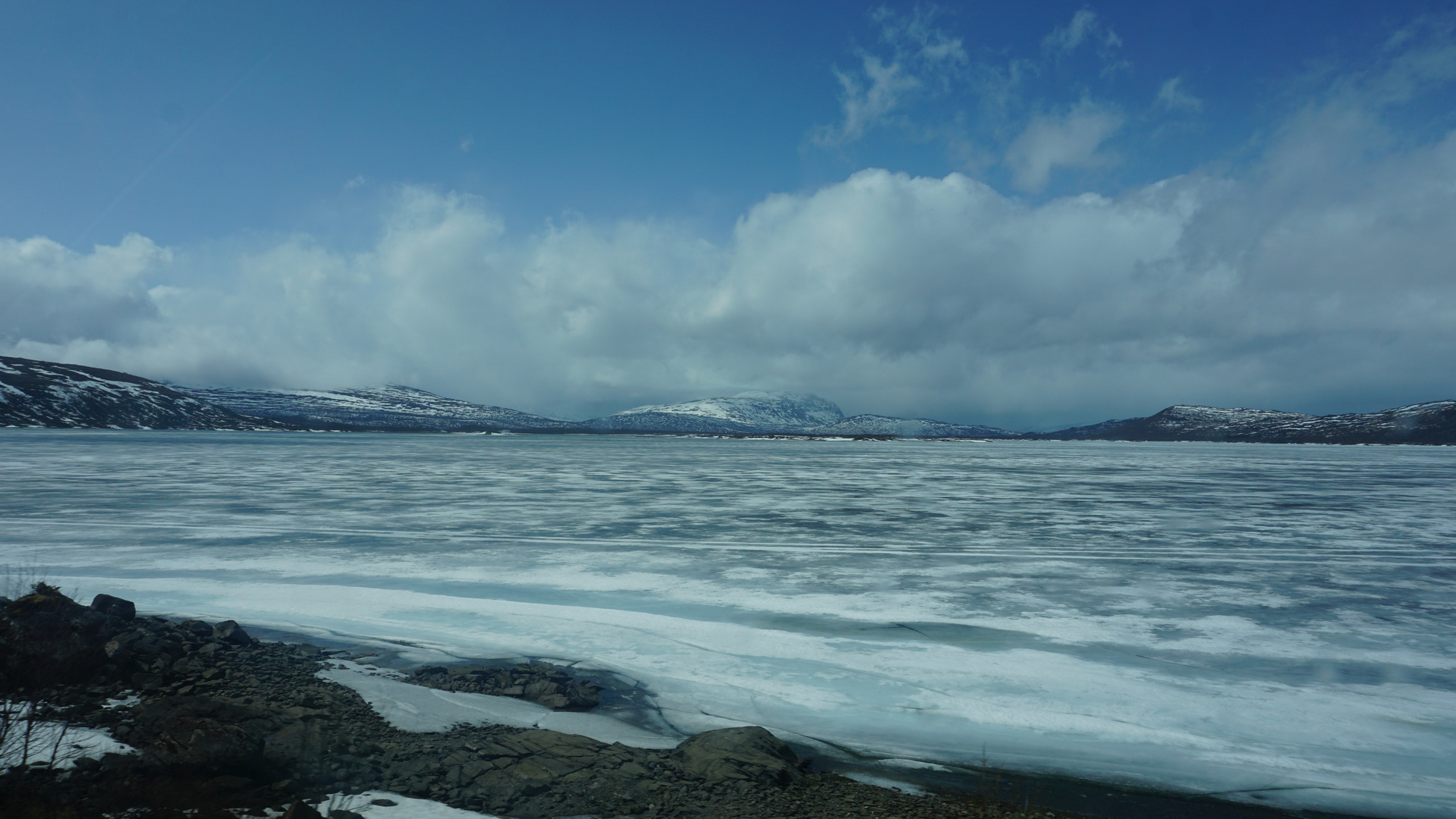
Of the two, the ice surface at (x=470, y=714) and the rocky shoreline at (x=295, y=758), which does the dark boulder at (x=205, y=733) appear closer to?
the rocky shoreline at (x=295, y=758)

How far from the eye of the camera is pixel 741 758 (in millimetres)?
4578

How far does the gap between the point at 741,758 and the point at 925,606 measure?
5173 millimetres

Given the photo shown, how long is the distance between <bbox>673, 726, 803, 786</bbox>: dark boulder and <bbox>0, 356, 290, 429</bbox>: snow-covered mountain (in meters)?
182

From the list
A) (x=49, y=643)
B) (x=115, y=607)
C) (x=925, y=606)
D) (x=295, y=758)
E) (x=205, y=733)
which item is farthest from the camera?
(x=925, y=606)

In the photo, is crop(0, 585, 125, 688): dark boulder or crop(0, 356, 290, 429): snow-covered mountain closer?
crop(0, 585, 125, 688): dark boulder

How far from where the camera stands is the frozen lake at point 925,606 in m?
5.46

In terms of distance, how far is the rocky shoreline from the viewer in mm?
3840

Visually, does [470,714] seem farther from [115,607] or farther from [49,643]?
[115,607]

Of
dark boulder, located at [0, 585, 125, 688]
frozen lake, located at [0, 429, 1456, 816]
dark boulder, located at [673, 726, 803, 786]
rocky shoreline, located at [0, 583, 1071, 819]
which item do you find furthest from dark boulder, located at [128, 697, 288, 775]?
frozen lake, located at [0, 429, 1456, 816]

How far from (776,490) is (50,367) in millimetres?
221486

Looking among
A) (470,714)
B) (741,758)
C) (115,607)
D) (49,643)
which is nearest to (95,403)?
(115,607)

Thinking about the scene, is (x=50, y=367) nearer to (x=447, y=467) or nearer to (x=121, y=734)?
(x=447, y=467)

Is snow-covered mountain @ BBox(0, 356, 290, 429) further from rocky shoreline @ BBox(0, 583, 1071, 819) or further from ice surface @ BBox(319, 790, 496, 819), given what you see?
ice surface @ BBox(319, 790, 496, 819)

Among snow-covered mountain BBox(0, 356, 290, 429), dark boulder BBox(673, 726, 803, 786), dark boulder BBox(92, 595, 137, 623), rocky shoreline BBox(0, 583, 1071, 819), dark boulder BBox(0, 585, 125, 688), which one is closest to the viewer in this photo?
rocky shoreline BBox(0, 583, 1071, 819)
